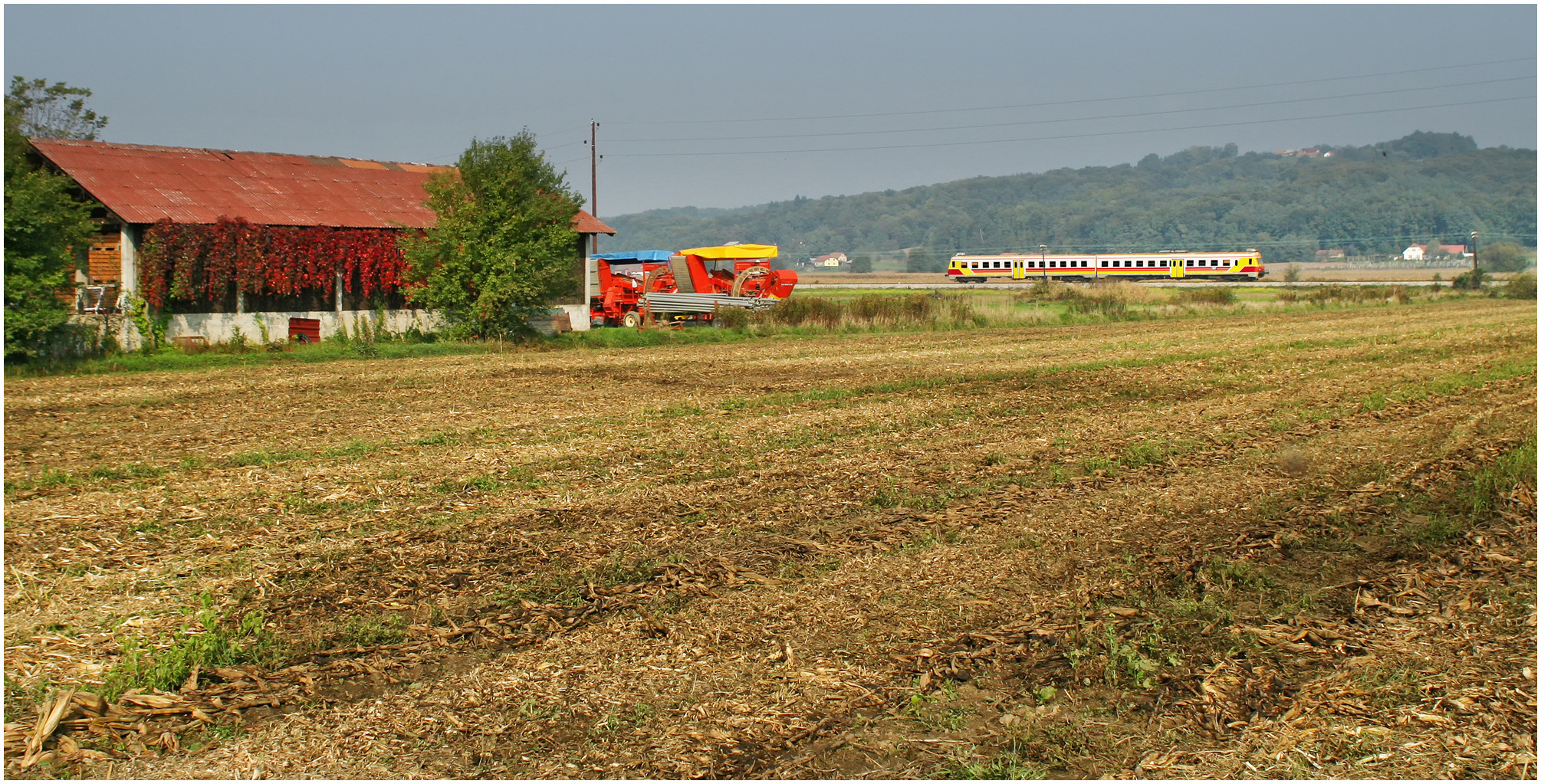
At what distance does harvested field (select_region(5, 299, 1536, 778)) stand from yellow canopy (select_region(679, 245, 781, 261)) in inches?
865

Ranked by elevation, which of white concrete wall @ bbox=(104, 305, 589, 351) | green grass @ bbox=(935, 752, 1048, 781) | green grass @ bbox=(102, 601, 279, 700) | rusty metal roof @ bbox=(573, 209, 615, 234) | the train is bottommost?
green grass @ bbox=(935, 752, 1048, 781)

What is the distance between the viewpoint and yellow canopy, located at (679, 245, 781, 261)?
34.8 meters

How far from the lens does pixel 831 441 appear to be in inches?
452

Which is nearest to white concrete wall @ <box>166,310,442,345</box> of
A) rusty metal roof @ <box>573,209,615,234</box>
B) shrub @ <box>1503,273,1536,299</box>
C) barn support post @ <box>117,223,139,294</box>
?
barn support post @ <box>117,223,139,294</box>

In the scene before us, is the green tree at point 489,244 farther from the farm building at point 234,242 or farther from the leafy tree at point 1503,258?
the leafy tree at point 1503,258

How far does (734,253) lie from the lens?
1398 inches

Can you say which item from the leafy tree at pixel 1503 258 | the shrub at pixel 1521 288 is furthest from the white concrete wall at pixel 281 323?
the leafy tree at pixel 1503 258

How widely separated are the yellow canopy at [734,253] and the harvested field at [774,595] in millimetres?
21963

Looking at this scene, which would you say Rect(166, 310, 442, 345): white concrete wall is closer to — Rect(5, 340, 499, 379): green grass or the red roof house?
the red roof house

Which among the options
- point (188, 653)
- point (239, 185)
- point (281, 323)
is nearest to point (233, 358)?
point (281, 323)

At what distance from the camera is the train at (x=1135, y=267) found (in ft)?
279

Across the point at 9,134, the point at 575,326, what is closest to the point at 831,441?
the point at 9,134

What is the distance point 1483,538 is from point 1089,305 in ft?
114

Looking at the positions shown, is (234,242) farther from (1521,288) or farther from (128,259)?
(1521,288)
